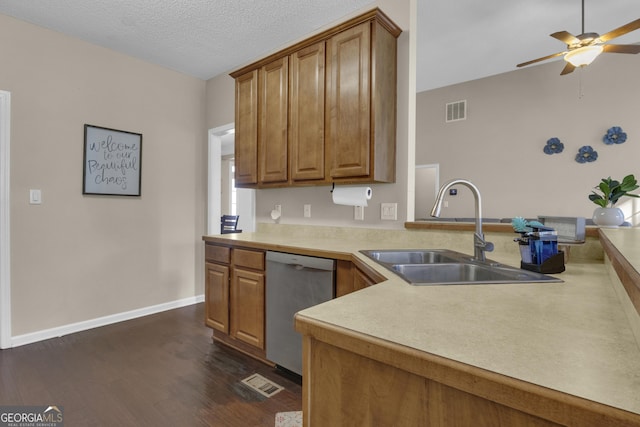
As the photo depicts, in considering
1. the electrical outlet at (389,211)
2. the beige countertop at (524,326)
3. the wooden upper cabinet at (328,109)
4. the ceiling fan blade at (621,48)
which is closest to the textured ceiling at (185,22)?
the wooden upper cabinet at (328,109)

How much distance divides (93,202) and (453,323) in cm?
335

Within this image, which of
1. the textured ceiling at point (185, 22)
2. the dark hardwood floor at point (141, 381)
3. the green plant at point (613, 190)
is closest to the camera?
the green plant at point (613, 190)

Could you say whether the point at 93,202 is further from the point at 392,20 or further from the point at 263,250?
the point at 392,20

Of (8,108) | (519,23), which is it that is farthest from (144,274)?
(519,23)

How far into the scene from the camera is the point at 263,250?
223 centimetres

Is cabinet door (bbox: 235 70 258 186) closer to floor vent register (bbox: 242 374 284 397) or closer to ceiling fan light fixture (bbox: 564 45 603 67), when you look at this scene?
floor vent register (bbox: 242 374 284 397)

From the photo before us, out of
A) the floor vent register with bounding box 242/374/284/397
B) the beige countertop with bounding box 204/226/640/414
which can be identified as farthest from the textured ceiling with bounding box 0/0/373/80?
the floor vent register with bounding box 242/374/284/397

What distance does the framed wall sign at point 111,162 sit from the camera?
9.76 ft

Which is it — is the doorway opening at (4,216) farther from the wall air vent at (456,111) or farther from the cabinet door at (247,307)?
the wall air vent at (456,111)

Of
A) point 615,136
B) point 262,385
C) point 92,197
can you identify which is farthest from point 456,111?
point 92,197

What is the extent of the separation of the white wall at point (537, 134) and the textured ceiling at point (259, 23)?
0.68 meters

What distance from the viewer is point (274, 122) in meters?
2.60

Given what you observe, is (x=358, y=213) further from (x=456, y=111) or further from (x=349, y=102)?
(x=456, y=111)

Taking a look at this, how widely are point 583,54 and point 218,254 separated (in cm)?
351
